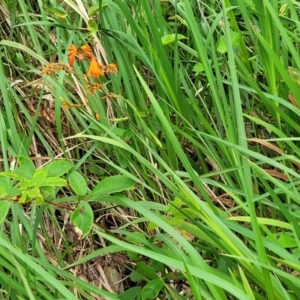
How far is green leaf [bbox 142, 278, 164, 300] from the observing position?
936 millimetres

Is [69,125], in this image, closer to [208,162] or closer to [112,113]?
[112,113]

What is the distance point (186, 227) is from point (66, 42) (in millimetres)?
685

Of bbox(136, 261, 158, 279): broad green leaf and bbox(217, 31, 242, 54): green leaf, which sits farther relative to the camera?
bbox(217, 31, 242, 54): green leaf

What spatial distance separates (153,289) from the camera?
939 millimetres

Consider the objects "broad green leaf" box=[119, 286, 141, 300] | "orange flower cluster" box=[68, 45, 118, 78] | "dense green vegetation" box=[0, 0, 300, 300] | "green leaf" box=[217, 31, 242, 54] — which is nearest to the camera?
"dense green vegetation" box=[0, 0, 300, 300]

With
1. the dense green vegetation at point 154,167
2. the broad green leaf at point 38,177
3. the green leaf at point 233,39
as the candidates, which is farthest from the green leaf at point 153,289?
the green leaf at point 233,39

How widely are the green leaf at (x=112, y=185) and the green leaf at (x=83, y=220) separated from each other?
3cm

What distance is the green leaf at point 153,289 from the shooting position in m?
0.94

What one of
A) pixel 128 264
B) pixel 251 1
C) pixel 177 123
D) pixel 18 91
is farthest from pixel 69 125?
pixel 251 1

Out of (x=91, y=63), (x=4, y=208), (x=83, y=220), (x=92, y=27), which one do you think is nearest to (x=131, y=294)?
(x=83, y=220)

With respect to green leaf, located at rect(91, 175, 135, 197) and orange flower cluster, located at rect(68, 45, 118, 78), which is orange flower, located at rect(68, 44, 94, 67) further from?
green leaf, located at rect(91, 175, 135, 197)

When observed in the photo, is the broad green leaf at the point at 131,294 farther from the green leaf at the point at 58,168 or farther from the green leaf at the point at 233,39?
the green leaf at the point at 233,39

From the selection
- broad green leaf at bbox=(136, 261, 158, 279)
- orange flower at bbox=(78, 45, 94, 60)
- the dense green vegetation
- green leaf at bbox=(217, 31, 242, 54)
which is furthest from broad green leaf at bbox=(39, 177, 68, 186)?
green leaf at bbox=(217, 31, 242, 54)

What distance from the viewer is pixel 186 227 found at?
3.07 feet
